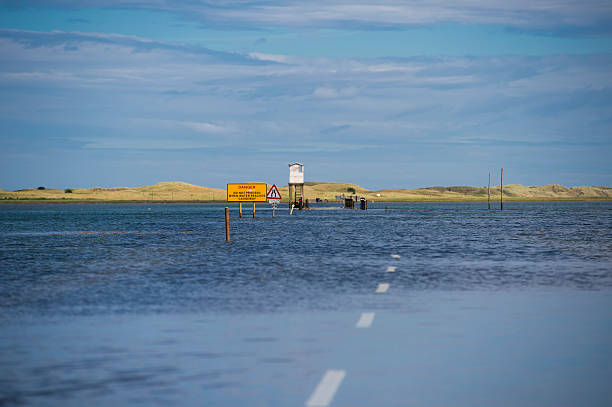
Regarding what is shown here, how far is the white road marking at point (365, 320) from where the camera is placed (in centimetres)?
1163

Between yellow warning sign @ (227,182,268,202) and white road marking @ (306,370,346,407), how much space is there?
6676 centimetres

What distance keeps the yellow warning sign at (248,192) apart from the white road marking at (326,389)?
Result: 219ft

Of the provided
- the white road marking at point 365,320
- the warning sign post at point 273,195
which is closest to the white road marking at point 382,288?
the white road marking at point 365,320

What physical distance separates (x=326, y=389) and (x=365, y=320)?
15.2 feet

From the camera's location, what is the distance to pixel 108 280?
19.1m

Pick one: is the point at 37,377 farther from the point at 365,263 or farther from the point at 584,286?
the point at 365,263

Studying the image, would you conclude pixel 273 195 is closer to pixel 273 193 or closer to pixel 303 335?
pixel 273 193

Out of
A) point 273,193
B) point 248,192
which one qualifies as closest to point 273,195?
point 273,193

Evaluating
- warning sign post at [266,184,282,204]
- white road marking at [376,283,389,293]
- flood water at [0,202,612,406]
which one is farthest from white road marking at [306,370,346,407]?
warning sign post at [266,184,282,204]

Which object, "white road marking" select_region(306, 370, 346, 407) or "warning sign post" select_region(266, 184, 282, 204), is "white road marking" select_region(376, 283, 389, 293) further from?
"warning sign post" select_region(266, 184, 282, 204)

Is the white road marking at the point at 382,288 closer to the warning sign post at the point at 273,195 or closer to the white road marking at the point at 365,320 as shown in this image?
the white road marking at the point at 365,320

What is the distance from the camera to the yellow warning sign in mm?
75500

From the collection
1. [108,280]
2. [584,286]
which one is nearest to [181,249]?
[108,280]

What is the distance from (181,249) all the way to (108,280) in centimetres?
1307
